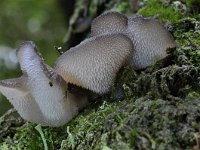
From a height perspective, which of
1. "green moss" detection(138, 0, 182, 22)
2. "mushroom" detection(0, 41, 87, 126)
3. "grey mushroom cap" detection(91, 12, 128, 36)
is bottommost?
"green moss" detection(138, 0, 182, 22)

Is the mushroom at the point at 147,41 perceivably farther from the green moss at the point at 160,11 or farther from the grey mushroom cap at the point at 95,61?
the green moss at the point at 160,11

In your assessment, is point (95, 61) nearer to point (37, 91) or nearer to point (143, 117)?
point (37, 91)

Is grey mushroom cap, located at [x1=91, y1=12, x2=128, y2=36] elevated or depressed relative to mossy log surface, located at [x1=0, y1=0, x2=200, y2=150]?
elevated

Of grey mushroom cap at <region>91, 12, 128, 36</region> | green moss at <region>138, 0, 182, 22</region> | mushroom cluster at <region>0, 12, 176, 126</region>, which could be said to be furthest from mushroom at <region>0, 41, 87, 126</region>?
green moss at <region>138, 0, 182, 22</region>

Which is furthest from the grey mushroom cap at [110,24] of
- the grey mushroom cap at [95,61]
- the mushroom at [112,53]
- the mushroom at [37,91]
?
the mushroom at [37,91]

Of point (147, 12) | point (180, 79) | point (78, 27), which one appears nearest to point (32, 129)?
point (180, 79)

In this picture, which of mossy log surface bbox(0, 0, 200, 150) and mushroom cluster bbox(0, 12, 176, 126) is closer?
mossy log surface bbox(0, 0, 200, 150)

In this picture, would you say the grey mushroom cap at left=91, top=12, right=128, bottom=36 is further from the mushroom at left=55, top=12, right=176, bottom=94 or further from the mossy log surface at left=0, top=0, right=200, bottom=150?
the mossy log surface at left=0, top=0, right=200, bottom=150
